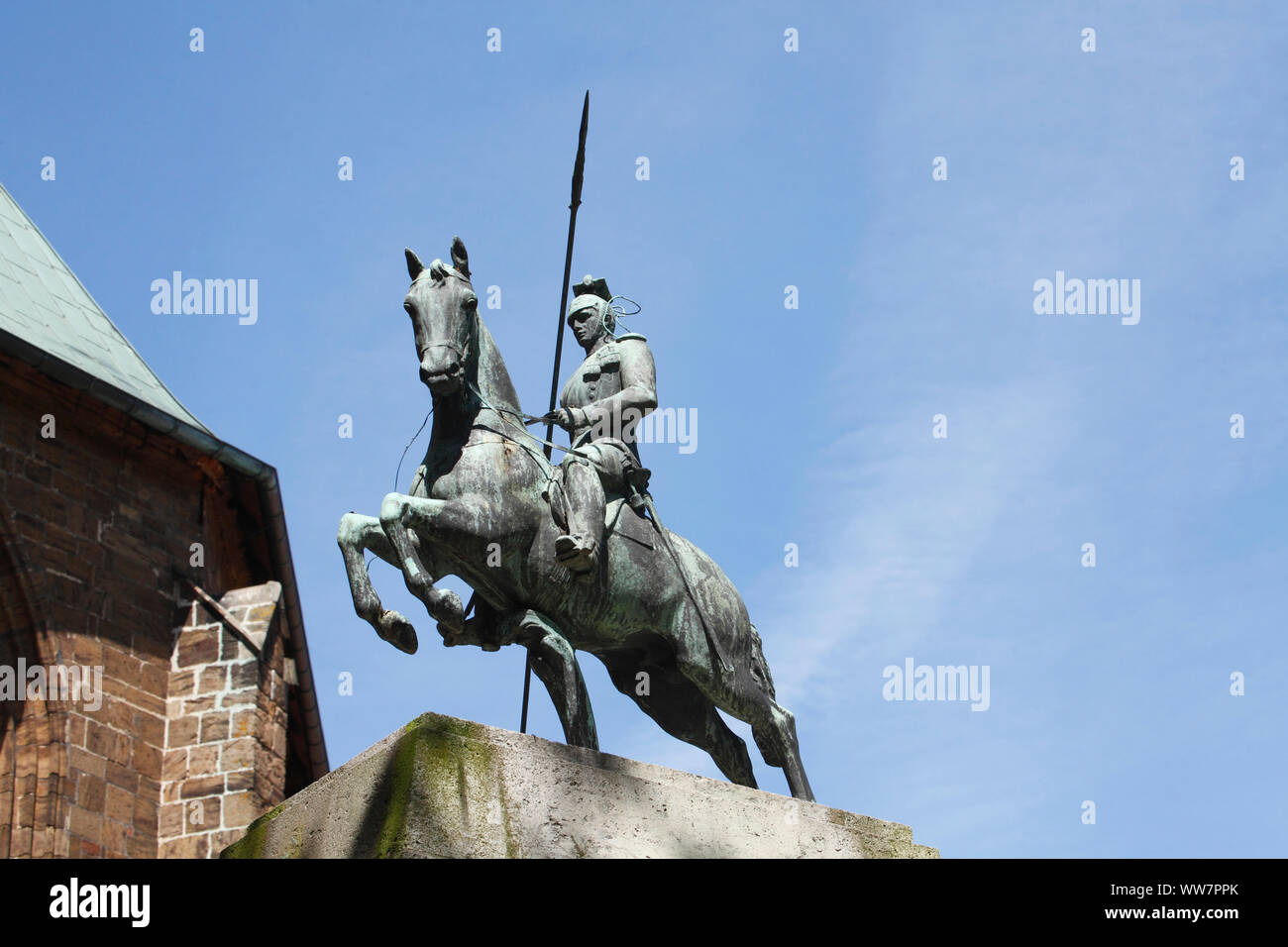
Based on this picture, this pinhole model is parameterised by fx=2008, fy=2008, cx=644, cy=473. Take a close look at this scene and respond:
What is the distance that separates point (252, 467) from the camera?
1891 centimetres

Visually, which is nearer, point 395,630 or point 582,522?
point 395,630

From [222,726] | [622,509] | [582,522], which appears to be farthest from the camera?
[222,726]

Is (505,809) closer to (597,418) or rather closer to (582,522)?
(582,522)

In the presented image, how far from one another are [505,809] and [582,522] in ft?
5.87

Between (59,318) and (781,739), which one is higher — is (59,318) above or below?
above

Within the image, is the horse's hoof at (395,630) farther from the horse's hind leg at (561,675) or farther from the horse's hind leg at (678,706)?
the horse's hind leg at (678,706)

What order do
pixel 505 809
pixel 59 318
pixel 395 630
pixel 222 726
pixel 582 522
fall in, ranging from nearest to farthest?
pixel 505 809 → pixel 395 630 → pixel 582 522 → pixel 222 726 → pixel 59 318

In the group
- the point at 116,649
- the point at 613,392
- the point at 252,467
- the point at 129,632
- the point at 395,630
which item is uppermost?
the point at 252,467

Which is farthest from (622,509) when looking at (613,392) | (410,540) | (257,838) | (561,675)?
(257,838)

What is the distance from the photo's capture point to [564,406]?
11.1 metres

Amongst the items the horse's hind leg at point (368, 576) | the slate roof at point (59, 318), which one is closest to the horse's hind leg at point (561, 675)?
the horse's hind leg at point (368, 576)

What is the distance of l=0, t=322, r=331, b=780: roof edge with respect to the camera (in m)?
17.5
